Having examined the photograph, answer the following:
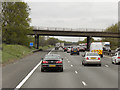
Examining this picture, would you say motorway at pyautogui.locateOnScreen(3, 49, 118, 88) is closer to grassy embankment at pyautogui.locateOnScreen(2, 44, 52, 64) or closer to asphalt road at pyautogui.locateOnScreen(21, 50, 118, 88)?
asphalt road at pyautogui.locateOnScreen(21, 50, 118, 88)

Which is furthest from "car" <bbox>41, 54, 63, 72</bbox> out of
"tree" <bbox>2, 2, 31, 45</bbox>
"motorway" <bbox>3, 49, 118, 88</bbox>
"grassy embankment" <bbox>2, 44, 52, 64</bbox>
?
"tree" <bbox>2, 2, 31, 45</bbox>

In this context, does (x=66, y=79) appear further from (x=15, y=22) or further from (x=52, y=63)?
(x=15, y=22)

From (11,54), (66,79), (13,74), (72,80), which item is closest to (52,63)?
(13,74)

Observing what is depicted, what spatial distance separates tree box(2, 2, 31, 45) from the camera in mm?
70000

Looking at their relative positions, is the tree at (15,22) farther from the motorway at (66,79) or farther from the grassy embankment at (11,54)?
the motorway at (66,79)

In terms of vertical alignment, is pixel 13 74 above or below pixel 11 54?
below

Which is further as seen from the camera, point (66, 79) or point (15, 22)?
point (15, 22)

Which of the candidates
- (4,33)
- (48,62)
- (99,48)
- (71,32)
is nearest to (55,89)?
(48,62)

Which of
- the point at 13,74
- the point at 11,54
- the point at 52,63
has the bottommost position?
the point at 13,74

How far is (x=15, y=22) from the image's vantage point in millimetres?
71438

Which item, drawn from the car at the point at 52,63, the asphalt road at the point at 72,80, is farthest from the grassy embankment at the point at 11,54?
the asphalt road at the point at 72,80

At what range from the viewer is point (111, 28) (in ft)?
419

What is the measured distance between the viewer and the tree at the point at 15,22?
70.0 metres

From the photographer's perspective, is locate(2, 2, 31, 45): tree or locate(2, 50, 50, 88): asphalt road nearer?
locate(2, 50, 50, 88): asphalt road
